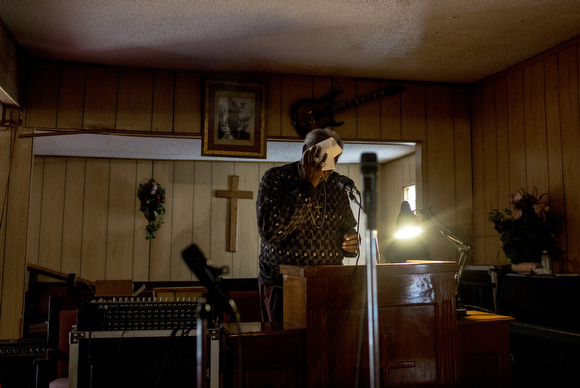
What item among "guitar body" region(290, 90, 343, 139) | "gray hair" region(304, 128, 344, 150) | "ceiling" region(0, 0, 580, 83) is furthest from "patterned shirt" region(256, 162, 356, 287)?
"guitar body" region(290, 90, 343, 139)

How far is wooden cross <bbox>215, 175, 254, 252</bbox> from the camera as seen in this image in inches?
266

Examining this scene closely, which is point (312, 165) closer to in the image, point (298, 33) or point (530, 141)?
point (298, 33)

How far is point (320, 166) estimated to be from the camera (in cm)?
183

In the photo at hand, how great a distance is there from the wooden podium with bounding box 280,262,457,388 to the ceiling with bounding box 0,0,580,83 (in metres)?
1.82

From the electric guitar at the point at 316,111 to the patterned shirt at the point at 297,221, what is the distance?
1.73 meters

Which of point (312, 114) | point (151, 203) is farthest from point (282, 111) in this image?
point (151, 203)

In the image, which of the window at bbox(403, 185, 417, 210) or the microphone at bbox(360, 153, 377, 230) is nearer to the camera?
the microphone at bbox(360, 153, 377, 230)

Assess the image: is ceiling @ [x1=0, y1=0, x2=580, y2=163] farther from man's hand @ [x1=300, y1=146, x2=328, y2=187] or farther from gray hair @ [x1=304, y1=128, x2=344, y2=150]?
man's hand @ [x1=300, y1=146, x2=328, y2=187]

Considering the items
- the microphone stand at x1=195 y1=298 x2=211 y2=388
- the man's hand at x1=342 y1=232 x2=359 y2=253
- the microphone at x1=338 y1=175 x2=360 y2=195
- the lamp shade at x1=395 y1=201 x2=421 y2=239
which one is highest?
the microphone at x1=338 y1=175 x2=360 y2=195

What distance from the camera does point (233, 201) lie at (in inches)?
269

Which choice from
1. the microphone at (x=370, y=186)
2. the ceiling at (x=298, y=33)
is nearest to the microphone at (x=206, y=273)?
the microphone at (x=370, y=186)

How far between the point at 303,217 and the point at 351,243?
268mm

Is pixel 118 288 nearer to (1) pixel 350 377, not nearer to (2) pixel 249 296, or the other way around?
(2) pixel 249 296

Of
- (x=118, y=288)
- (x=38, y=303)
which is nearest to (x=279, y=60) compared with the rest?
(x=118, y=288)
